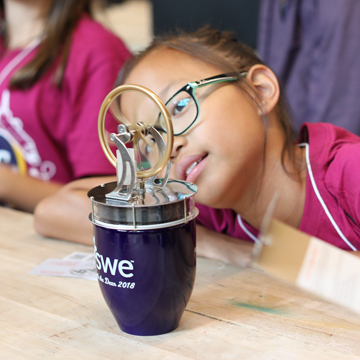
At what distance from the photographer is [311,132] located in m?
1.04

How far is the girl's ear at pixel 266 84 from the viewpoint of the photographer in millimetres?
1014

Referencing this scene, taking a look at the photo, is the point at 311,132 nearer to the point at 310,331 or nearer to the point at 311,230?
the point at 311,230

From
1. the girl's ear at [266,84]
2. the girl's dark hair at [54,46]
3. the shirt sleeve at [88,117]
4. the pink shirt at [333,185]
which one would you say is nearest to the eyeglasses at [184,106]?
the girl's ear at [266,84]

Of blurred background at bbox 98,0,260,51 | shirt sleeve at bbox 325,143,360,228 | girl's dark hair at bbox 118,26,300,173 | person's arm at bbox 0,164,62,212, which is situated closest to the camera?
shirt sleeve at bbox 325,143,360,228

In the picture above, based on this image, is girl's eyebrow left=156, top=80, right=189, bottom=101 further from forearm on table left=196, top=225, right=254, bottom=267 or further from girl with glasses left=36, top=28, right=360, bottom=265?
forearm on table left=196, top=225, right=254, bottom=267

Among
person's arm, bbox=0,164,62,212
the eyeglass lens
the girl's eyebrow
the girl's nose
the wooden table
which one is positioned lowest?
person's arm, bbox=0,164,62,212

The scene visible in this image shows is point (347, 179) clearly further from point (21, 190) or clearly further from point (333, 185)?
point (21, 190)

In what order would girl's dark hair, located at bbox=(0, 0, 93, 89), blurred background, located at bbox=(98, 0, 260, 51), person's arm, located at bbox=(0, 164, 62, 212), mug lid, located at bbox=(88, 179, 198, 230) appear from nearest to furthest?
mug lid, located at bbox=(88, 179, 198, 230), person's arm, located at bbox=(0, 164, 62, 212), girl's dark hair, located at bbox=(0, 0, 93, 89), blurred background, located at bbox=(98, 0, 260, 51)

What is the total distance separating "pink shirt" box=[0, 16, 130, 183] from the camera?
1.52m

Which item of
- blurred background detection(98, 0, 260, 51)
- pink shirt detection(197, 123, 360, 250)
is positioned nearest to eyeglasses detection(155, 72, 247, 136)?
pink shirt detection(197, 123, 360, 250)

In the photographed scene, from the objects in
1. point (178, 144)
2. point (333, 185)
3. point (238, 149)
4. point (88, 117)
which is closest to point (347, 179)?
point (333, 185)

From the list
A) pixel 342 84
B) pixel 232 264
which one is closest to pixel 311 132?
pixel 232 264

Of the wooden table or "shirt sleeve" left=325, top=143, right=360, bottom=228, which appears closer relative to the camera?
the wooden table

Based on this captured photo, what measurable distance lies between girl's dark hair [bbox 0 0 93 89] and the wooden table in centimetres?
89
